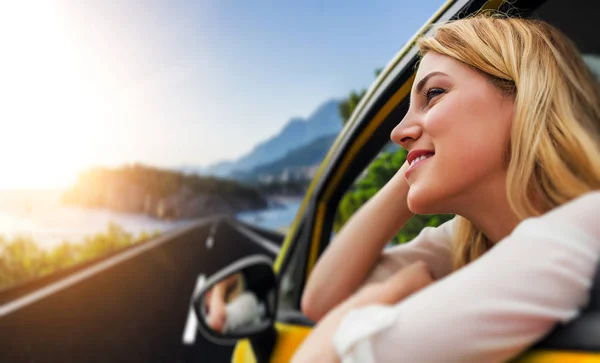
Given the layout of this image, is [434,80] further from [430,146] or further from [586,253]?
[586,253]

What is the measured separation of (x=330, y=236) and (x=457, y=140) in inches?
40.8

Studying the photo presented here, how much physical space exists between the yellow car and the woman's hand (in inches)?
8.4

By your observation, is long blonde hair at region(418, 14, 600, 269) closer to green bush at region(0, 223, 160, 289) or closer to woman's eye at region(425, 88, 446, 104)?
woman's eye at region(425, 88, 446, 104)

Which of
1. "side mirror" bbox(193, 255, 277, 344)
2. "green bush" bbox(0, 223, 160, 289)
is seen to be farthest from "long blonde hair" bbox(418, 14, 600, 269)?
"green bush" bbox(0, 223, 160, 289)

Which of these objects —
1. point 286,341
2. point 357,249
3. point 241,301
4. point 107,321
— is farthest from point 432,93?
point 107,321

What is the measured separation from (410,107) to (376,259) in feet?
1.21

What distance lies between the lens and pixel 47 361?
6.74 meters

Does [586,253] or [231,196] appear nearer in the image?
[586,253]

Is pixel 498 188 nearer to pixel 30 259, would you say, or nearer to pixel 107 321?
pixel 107 321

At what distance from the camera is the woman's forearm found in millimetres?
936

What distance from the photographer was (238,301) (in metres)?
1.84

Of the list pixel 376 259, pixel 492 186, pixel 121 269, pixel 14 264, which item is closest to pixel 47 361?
pixel 376 259

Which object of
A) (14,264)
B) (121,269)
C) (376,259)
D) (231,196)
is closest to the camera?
(376,259)

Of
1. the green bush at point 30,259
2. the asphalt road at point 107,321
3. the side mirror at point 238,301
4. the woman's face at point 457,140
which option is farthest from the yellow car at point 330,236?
the green bush at point 30,259
